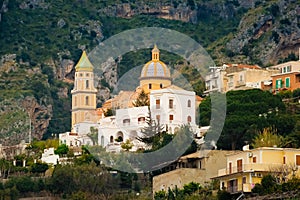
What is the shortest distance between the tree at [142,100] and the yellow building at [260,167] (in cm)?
3413

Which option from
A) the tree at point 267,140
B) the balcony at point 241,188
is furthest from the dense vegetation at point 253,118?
the balcony at point 241,188

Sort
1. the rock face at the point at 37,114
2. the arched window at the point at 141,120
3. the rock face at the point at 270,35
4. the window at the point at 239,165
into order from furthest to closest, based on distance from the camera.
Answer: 1. the rock face at the point at 270,35
2. the rock face at the point at 37,114
3. the arched window at the point at 141,120
4. the window at the point at 239,165

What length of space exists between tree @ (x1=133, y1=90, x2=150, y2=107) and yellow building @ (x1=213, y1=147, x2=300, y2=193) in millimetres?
34132

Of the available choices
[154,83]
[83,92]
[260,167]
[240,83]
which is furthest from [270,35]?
[260,167]

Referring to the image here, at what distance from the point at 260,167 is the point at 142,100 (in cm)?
3778

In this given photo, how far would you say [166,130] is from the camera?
12056 centimetres

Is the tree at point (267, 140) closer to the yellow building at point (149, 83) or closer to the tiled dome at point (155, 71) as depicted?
the yellow building at point (149, 83)

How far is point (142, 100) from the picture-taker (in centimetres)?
12794

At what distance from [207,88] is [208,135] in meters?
27.5

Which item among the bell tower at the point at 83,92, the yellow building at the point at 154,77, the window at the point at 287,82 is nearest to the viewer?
the window at the point at 287,82

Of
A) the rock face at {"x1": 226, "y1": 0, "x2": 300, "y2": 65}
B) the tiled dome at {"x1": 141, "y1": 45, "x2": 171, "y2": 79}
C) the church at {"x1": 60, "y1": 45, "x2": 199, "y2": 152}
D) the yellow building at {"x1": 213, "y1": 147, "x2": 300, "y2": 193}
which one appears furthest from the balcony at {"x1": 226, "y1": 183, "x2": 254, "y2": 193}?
the rock face at {"x1": 226, "y1": 0, "x2": 300, "y2": 65}

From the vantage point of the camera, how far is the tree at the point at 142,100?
127 meters

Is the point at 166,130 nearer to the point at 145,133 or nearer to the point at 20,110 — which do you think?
the point at 145,133

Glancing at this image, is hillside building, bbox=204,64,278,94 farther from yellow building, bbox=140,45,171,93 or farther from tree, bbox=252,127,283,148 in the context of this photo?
tree, bbox=252,127,283,148
